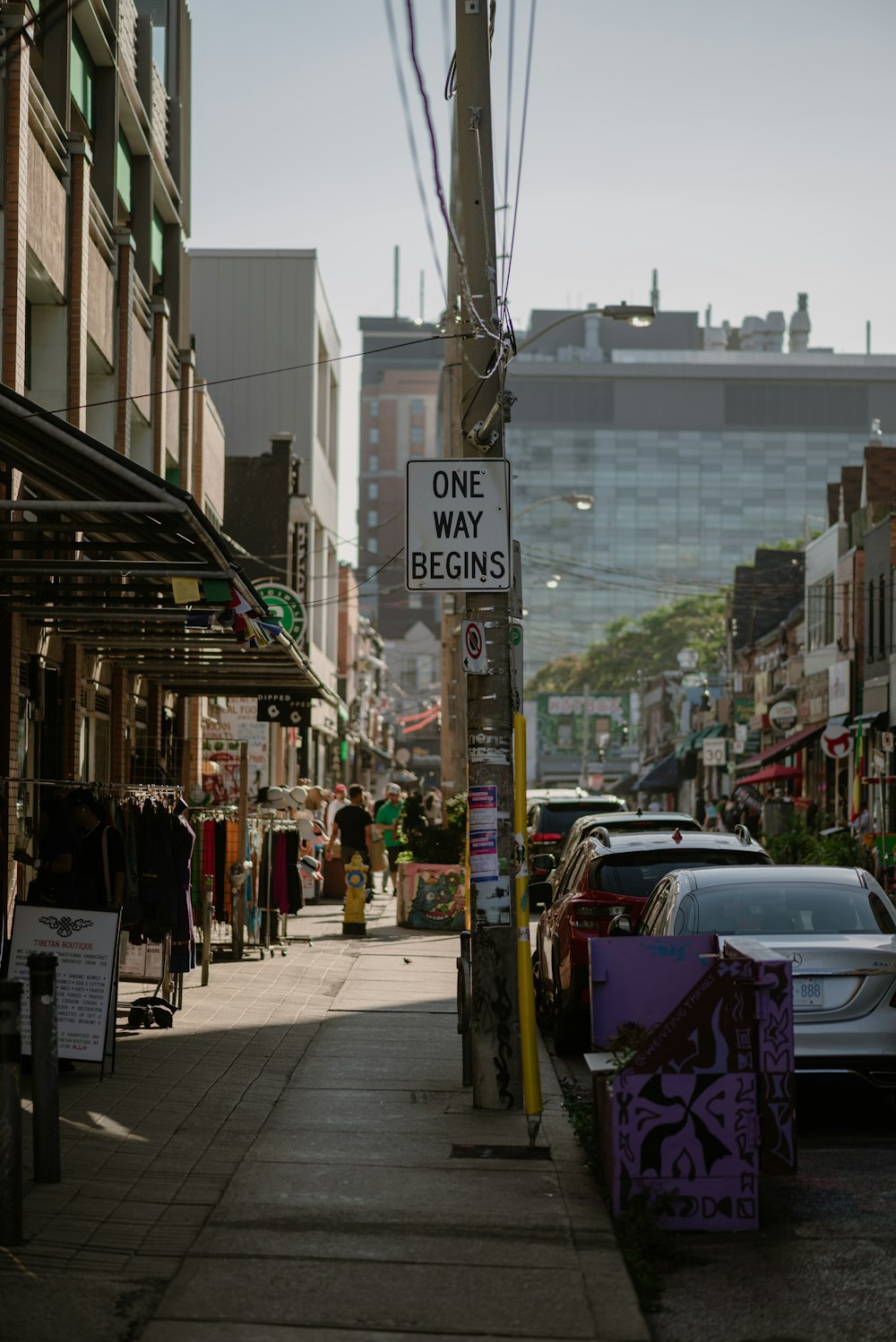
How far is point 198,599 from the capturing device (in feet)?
36.2

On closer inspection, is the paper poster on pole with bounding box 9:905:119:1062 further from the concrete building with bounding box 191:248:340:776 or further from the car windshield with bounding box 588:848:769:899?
the concrete building with bounding box 191:248:340:776

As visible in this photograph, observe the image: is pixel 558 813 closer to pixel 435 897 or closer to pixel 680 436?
pixel 435 897

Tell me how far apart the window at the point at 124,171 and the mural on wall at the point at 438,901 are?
9.77 meters

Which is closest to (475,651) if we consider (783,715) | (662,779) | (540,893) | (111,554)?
(111,554)

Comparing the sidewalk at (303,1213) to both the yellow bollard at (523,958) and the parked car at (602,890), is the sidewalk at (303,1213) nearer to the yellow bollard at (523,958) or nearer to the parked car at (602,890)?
the yellow bollard at (523,958)

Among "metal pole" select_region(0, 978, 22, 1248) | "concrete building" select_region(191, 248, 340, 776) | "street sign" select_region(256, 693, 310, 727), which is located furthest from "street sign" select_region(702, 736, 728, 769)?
"metal pole" select_region(0, 978, 22, 1248)

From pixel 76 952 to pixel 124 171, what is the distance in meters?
14.7

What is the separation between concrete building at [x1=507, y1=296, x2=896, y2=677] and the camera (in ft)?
559

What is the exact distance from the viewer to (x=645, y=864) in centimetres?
1356

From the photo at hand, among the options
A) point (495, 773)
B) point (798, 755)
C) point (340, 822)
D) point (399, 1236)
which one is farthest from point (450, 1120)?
point (798, 755)

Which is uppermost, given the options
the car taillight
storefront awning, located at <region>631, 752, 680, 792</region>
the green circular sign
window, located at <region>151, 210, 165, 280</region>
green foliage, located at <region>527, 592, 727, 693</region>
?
green foliage, located at <region>527, 592, 727, 693</region>

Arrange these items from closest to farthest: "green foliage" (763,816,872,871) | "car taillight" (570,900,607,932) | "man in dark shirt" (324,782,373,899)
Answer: "car taillight" (570,900,607,932) → "green foliage" (763,816,872,871) → "man in dark shirt" (324,782,373,899)

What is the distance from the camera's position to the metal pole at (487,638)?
10.0m

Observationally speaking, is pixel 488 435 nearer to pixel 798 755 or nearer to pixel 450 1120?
pixel 450 1120
